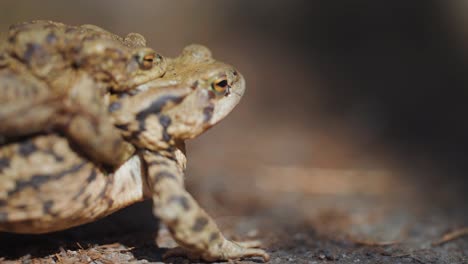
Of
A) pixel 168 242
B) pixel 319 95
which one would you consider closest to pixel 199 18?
pixel 319 95

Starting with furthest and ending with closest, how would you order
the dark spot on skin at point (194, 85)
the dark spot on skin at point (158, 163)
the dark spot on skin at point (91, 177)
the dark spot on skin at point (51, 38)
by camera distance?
the dark spot on skin at point (194, 85), the dark spot on skin at point (158, 163), the dark spot on skin at point (91, 177), the dark spot on skin at point (51, 38)

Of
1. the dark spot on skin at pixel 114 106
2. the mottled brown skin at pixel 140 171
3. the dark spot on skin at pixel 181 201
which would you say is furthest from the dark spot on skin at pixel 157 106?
the dark spot on skin at pixel 181 201

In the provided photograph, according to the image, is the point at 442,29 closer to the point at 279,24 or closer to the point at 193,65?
the point at 279,24

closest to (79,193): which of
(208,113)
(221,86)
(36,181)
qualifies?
(36,181)

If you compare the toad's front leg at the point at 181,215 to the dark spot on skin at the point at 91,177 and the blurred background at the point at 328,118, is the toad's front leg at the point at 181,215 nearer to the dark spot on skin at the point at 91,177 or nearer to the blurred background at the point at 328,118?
the dark spot on skin at the point at 91,177

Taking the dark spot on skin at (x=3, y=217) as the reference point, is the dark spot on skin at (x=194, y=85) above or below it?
above

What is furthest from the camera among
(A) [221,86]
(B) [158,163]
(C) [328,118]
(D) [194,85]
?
(C) [328,118]

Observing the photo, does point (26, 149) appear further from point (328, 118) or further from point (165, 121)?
point (328, 118)
